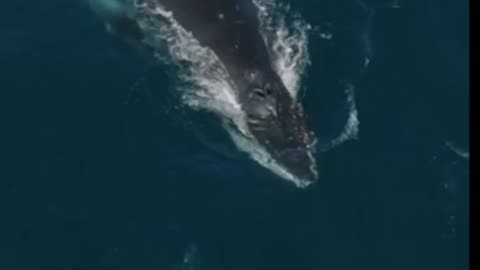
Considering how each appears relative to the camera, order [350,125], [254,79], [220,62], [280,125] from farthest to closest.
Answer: [220,62]
[350,125]
[254,79]
[280,125]

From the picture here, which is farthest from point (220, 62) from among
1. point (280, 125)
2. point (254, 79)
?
point (280, 125)

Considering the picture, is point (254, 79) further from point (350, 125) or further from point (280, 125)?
point (350, 125)

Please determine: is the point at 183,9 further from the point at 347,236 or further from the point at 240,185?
the point at 347,236

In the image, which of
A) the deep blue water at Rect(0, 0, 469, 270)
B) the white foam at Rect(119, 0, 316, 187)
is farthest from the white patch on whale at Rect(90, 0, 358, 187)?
the deep blue water at Rect(0, 0, 469, 270)

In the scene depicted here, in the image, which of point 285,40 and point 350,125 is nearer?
point 350,125

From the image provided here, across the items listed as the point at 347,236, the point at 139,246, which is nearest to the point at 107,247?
the point at 139,246

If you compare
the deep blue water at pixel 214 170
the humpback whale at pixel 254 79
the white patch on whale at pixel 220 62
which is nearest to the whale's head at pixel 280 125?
the humpback whale at pixel 254 79
